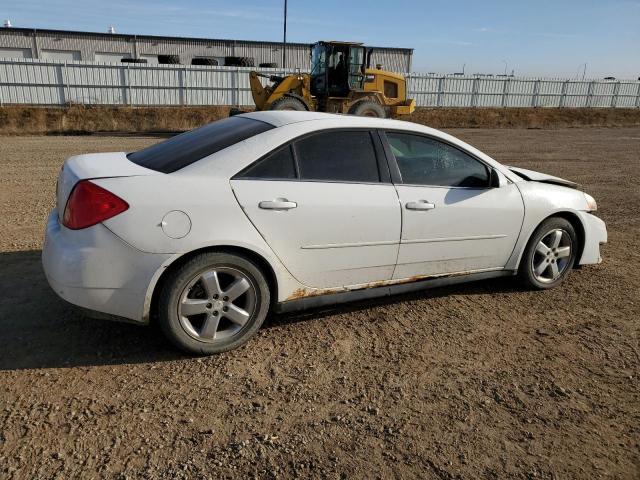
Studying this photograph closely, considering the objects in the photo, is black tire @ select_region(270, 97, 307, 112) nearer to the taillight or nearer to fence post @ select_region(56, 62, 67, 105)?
Result: fence post @ select_region(56, 62, 67, 105)

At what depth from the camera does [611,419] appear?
2.90m

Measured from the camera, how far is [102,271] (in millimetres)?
3018

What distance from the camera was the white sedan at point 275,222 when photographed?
10.0 ft

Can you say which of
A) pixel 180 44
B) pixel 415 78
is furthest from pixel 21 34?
pixel 415 78

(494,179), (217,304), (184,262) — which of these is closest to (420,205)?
(494,179)

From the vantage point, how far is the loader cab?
1688 cm

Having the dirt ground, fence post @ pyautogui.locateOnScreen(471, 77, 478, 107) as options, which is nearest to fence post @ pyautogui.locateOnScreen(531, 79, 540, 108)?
fence post @ pyautogui.locateOnScreen(471, 77, 478, 107)

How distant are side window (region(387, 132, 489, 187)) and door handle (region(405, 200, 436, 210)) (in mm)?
173

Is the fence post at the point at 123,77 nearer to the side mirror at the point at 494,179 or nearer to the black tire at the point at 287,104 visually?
the black tire at the point at 287,104

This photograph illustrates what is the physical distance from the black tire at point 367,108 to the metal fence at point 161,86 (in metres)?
9.54

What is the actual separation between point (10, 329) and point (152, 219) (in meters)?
1.45

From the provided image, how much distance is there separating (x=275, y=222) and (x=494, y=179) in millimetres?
1961

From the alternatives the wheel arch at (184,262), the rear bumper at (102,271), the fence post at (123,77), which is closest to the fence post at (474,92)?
the fence post at (123,77)

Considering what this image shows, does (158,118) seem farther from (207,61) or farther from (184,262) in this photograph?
(184,262)
